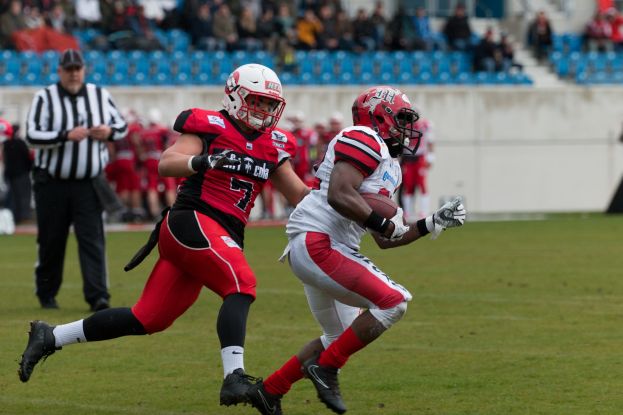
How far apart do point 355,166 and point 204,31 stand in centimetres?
1826

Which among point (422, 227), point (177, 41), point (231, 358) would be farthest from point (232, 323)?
point (177, 41)

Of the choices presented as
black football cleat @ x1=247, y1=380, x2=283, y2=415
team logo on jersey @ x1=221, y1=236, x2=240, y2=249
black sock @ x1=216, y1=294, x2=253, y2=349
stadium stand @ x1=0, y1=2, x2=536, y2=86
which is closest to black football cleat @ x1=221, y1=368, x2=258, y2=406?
black football cleat @ x1=247, y1=380, x2=283, y2=415

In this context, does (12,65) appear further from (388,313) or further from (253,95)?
(388,313)

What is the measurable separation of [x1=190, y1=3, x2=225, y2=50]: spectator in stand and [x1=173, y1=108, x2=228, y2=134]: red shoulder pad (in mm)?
17662

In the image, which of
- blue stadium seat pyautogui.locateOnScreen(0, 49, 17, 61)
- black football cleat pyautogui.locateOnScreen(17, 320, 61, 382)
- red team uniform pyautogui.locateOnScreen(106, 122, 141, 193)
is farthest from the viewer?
blue stadium seat pyautogui.locateOnScreen(0, 49, 17, 61)

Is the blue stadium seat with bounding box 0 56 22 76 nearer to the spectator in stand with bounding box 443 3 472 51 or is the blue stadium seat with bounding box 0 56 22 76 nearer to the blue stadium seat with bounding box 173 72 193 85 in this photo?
the blue stadium seat with bounding box 173 72 193 85

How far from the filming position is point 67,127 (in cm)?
932

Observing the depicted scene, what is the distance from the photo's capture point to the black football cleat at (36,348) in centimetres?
592

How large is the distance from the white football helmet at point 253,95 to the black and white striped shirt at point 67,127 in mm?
3597

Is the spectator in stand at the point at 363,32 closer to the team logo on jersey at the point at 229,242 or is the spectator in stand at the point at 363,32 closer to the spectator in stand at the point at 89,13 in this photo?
the spectator in stand at the point at 89,13

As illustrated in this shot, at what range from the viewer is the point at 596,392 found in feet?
19.9

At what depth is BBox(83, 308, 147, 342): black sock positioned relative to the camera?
585cm

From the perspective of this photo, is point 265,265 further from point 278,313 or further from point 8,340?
point 8,340

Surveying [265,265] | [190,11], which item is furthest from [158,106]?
[265,265]
